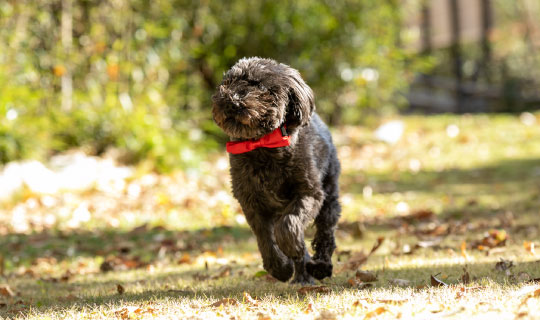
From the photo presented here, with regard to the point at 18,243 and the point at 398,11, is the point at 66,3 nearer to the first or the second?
the point at 18,243

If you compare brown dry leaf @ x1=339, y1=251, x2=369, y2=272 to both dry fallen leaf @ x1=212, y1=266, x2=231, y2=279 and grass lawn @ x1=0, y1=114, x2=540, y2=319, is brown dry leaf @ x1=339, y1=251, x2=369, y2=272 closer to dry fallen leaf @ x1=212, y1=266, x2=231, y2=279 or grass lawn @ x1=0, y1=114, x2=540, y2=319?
grass lawn @ x1=0, y1=114, x2=540, y2=319

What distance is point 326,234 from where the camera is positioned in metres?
4.55

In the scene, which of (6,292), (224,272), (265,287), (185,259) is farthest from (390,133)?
(6,292)

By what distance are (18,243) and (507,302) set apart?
5299 mm

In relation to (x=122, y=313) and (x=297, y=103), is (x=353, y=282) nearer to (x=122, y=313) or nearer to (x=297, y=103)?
(x=297, y=103)

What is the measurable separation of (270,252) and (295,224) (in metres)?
0.36

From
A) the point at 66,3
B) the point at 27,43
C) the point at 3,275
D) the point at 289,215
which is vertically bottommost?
the point at 3,275

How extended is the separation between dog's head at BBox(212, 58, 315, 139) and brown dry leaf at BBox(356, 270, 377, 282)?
1064 mm

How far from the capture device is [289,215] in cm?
400

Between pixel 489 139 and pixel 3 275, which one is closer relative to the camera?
pixel 3 275

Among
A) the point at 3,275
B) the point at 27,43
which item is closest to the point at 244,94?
the point at 3,275

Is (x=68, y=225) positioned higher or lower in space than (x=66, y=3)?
lower

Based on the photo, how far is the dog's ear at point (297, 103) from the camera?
3998 mm

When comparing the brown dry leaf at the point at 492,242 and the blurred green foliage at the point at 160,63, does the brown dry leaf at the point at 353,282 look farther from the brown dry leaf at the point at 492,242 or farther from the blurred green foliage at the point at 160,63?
the blurred green foliage at the point at 160,63
